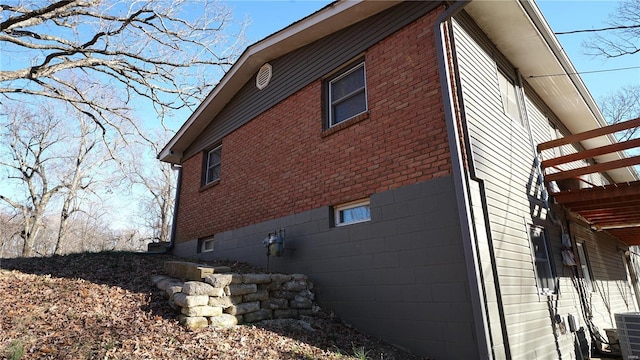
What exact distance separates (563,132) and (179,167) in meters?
12.5

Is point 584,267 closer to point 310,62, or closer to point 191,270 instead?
point 310,62

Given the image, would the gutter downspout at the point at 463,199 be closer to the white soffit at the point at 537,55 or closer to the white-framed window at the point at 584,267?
the white soffit at the point at 537,55

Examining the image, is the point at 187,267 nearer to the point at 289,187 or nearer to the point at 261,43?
the point at 289,187

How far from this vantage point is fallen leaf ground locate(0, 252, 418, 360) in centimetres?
401

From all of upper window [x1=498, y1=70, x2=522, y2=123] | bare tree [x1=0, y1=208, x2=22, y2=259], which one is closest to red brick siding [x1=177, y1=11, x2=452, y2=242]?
upper window [x1=498, y1=70, x2=522, y2=123]

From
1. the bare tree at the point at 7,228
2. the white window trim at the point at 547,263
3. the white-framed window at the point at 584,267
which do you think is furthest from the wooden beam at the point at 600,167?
the bare tree at the point at 7,228

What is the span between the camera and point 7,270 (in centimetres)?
691

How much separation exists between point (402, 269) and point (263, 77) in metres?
6.36

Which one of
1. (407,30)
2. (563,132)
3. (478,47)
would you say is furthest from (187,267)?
(563,132)

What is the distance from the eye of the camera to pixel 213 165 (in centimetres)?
1154

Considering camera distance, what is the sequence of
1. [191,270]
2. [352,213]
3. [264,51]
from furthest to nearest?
1. [264,51]
2. [352,213]
3. [191,270]

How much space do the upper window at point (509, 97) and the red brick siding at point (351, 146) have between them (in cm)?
228

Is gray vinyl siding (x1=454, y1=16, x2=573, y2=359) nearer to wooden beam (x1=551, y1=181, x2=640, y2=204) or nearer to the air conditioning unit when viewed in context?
wooden beam (x1=551, y1=181, x2=640, y2=204)

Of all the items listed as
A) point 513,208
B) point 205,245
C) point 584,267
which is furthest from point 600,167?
point 205,245
